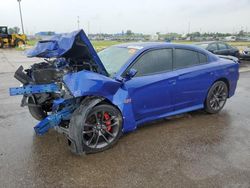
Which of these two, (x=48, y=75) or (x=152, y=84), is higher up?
(x=48, y=75)

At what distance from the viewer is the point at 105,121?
3809 millimetres

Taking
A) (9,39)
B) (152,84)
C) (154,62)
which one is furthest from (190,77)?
(9,39)

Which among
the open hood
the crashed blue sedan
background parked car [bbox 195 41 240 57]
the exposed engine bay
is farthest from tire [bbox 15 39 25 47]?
the open hood

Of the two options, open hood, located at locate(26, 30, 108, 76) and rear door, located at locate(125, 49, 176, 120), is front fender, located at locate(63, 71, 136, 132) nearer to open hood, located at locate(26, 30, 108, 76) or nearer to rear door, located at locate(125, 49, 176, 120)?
rear door, located at locate(125, 49, 176, 120)

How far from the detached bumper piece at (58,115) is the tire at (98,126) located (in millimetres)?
217

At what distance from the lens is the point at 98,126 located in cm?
375

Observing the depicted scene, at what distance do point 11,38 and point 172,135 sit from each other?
32404mm

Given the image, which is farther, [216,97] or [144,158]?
[216,97]

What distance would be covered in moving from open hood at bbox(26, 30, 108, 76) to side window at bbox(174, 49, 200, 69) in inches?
60.1

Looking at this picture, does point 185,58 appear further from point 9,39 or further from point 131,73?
point 9,39

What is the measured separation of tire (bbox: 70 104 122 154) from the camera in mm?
3486

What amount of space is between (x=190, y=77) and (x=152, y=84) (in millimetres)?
975

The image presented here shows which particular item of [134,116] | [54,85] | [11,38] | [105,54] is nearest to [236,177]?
[134,116]

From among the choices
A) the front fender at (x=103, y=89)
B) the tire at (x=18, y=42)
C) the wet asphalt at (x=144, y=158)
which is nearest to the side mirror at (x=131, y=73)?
the front fender at (x=103, y=89)
